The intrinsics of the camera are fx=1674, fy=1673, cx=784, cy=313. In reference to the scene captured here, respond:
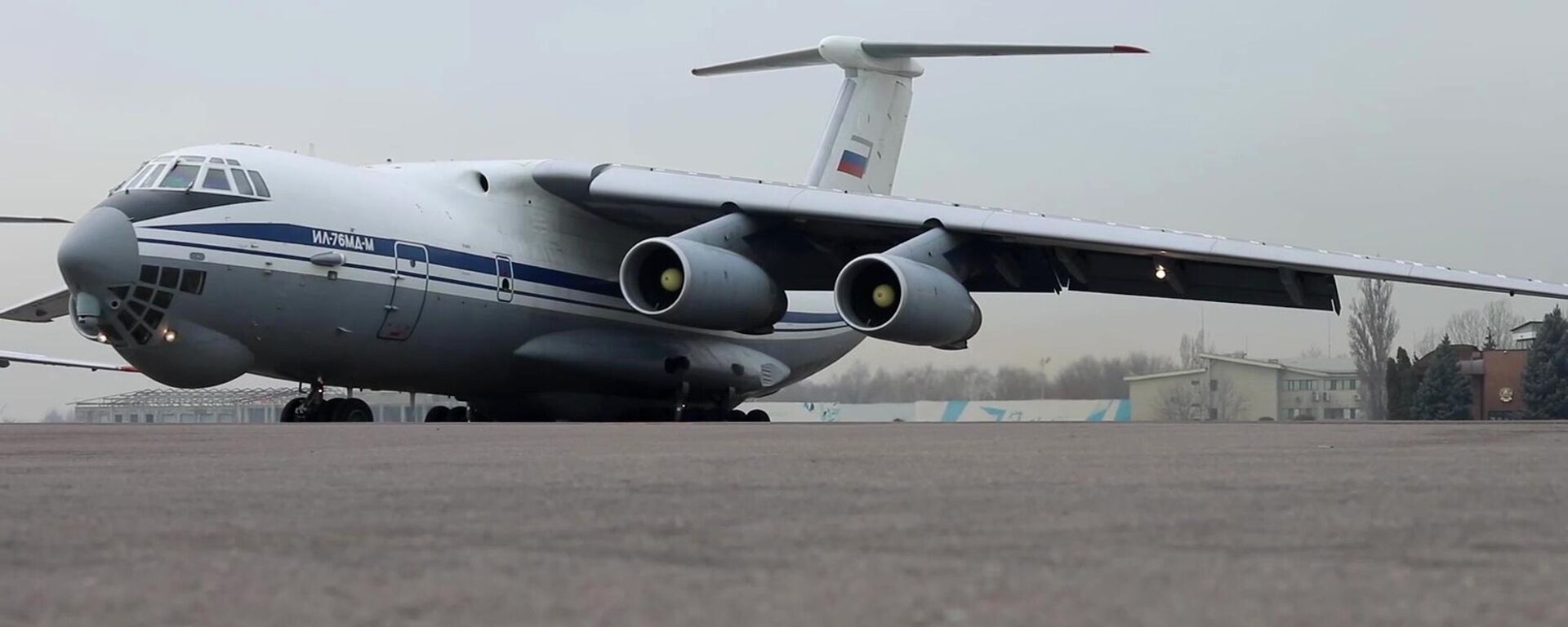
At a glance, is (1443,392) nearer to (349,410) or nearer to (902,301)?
(902,301)

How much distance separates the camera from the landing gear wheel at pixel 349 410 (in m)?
13.0

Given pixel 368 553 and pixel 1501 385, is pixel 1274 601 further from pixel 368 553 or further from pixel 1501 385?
pixel 1501 385

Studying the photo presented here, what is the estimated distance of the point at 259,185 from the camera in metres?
11.9

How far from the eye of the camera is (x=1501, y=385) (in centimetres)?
1961

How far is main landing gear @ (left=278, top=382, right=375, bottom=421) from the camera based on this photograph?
12.9 m

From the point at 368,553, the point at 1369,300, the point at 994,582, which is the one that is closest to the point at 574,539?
the point at 368,553

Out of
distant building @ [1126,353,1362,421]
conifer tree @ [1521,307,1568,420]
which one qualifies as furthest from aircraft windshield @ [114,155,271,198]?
conifer tree @ [1521,307,1568,420]

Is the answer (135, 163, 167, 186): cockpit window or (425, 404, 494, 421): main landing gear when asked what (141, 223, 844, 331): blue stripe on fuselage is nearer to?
(135, 163, 167, 186): cockpit window

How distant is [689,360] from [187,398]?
12.8 metres

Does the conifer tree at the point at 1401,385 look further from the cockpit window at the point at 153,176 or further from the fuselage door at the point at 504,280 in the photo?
the cockpit window at the point at 153,176

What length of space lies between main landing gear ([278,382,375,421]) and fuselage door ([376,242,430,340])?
727 millimetres

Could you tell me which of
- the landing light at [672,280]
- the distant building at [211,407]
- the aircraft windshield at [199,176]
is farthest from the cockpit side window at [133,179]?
the distant building at [211,407]

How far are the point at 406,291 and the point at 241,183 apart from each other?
1518 millimetres

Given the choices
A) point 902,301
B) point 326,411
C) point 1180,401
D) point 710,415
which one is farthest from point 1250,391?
point 326,411
